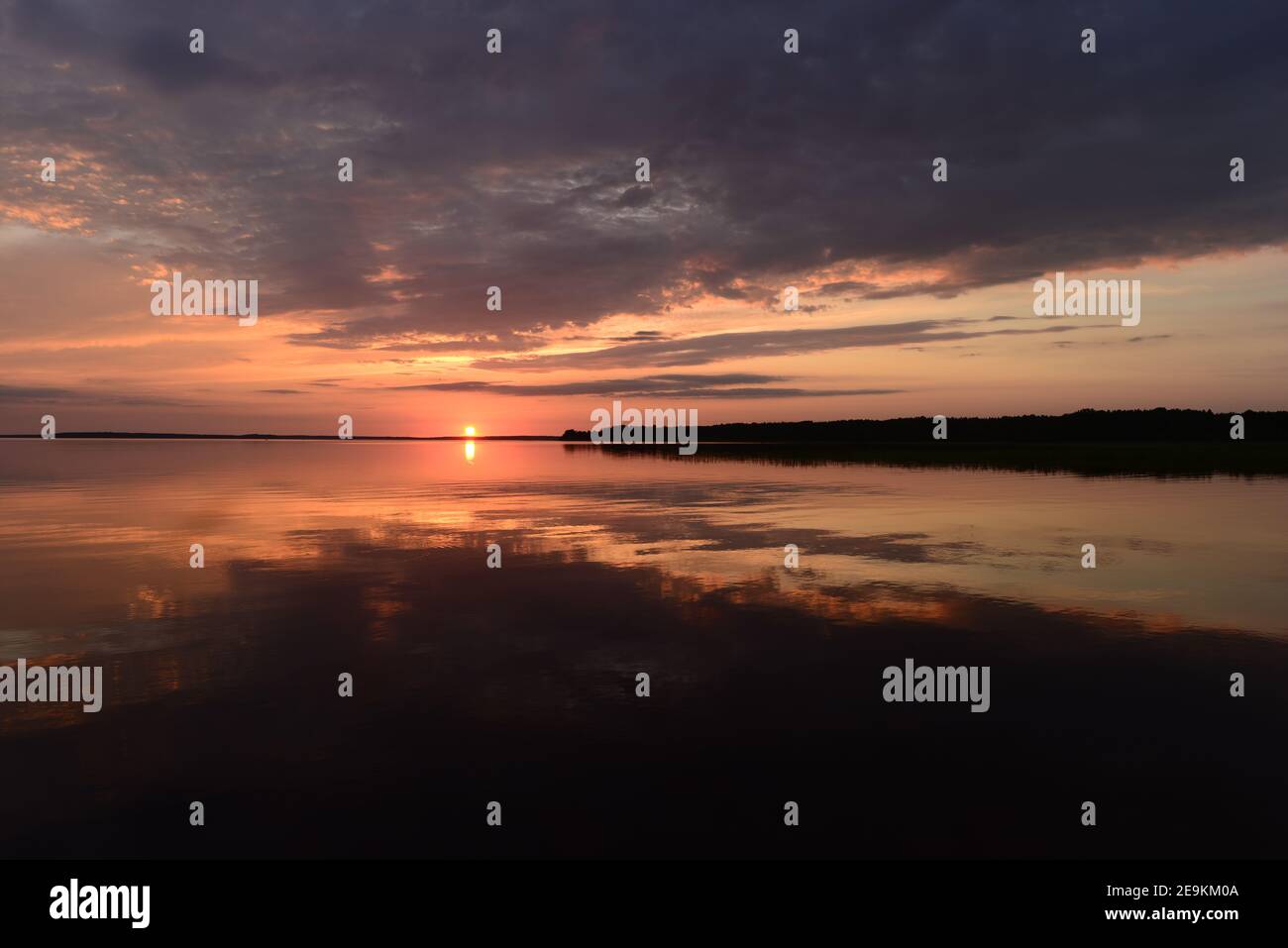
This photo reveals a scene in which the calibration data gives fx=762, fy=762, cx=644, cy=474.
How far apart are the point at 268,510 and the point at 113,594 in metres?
20.6

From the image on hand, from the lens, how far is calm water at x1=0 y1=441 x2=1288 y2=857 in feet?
26.4

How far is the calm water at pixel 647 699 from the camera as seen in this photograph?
317 inches

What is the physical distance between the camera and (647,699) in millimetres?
11492

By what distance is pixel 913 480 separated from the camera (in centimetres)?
5634

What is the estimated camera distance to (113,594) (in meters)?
18.6

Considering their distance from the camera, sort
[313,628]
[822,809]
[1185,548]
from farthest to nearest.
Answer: [1185,548] → [313,628] → [822,809]

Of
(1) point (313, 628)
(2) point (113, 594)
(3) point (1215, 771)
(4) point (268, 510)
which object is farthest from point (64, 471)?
(3) point (1215, 771)

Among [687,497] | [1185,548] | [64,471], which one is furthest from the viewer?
[64,471]
